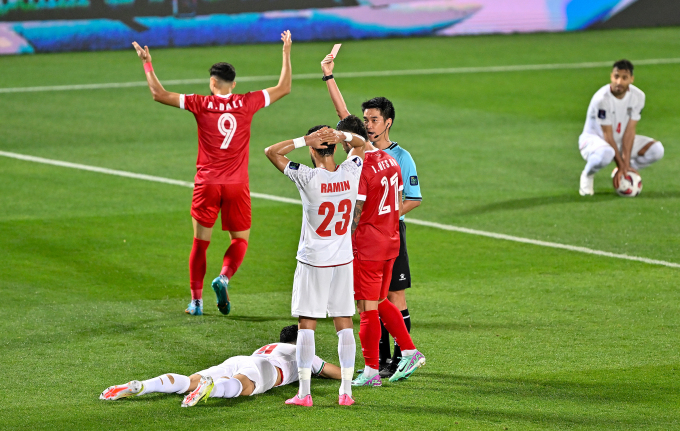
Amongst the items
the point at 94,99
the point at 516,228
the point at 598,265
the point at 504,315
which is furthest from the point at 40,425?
the point at 94,99

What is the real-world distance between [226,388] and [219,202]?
2.75 m

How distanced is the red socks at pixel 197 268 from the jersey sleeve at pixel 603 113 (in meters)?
6.69

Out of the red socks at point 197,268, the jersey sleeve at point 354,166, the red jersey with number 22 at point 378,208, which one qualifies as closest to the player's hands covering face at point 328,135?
the jersey sleeve at point 354,166

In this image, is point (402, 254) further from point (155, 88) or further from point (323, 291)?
point (155, 88)

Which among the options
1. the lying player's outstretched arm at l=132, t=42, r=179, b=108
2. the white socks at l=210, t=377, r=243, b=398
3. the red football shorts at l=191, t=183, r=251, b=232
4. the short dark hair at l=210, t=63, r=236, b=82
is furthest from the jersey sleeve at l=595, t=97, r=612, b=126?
the white socks at l=210, t=377, r=243, b=398

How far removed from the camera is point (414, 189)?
24.1 feet

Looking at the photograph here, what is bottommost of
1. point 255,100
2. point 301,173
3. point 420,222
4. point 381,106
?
point 420,222

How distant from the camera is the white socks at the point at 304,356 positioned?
21.2 ft

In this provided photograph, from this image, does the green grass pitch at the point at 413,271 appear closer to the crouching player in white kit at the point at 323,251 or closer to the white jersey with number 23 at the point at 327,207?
the crouching player in white kit at the point at 323,251

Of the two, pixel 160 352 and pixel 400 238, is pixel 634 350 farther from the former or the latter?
pixel 160 352

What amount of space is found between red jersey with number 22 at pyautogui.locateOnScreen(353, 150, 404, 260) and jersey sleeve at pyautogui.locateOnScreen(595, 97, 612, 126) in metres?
7.11

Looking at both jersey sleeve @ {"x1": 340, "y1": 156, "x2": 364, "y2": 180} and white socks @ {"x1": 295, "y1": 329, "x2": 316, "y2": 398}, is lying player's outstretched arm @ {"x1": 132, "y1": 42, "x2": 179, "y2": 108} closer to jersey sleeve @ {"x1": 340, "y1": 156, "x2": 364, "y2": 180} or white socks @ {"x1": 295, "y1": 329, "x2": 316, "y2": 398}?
jersey sleeve @ {"x1": 340, "y1": 156, "x2": 364, "y2": 180}

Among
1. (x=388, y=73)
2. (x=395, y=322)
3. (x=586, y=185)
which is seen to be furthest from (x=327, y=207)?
(x=388, y=73)

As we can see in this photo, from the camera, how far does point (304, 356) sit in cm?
646
